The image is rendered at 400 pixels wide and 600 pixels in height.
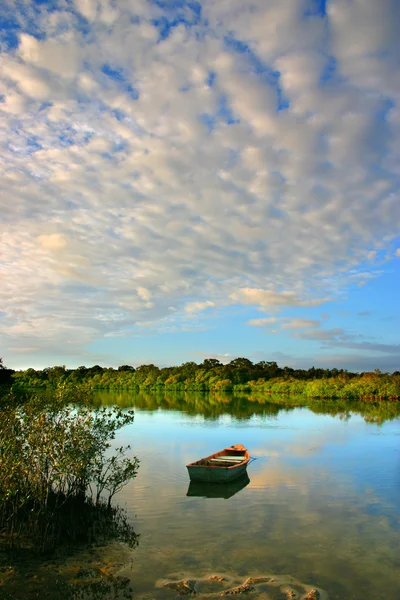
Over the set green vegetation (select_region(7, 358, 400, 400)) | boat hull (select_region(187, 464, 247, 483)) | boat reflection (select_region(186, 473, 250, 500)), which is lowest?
boat reflection (select_region(186, 473, 250, 500))

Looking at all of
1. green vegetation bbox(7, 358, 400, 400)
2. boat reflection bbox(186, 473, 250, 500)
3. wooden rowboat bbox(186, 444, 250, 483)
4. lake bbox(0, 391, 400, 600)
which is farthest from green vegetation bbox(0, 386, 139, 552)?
green vegetation bbox(7, 358, 400, 400)

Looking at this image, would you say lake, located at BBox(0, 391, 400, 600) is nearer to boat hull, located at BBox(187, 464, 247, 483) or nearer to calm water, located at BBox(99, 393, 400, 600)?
calm water, located at BBox(99, 393, 400, 600)

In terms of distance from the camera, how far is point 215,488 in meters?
17.2

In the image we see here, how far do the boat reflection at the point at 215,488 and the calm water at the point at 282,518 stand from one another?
8.1 inches

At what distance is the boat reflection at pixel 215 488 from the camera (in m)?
16.5

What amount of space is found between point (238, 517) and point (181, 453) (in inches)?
474

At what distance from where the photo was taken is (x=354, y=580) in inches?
371

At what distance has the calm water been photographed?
9.77 m

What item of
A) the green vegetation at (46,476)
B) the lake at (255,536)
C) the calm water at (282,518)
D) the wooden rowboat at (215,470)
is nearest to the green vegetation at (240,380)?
the calm water at (282,518)

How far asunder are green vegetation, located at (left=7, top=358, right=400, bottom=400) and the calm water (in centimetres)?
4711

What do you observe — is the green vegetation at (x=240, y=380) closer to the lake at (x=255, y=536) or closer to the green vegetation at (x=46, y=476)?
the lake at (x=255, y=536)

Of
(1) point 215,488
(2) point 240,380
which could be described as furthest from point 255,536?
(2) point 240,380

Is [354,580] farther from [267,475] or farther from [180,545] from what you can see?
[267,475]

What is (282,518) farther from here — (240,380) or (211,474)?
(240,380)
